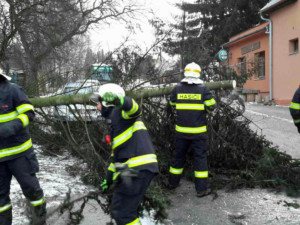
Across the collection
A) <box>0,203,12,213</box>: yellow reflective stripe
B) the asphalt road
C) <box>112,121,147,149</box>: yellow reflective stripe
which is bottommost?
the asphalt road

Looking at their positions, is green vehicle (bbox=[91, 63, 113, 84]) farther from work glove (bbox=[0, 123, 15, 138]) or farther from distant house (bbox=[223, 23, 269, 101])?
distant house (bbox=[223, 23, 269, 101])

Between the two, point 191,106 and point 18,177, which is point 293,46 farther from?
point 18,177

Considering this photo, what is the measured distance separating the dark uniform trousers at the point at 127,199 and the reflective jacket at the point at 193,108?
5.43 ft

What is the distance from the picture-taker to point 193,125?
4.11 meters

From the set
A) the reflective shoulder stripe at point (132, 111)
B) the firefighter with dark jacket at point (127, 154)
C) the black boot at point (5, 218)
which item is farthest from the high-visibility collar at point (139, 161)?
the black boot at point (5, 218)

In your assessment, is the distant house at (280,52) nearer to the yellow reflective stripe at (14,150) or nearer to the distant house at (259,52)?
the distant house at (259,52)

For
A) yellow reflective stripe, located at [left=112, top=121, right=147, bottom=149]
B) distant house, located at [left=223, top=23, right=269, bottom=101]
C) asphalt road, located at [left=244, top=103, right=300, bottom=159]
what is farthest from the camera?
distant house, located at [left=223, top=23, right=269, bottom=101]

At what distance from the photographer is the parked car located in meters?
4.43

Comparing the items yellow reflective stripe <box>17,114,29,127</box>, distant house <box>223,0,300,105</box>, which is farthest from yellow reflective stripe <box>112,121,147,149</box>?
distant house <box>223,0,300,105</box>

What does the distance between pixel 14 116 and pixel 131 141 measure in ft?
3.73

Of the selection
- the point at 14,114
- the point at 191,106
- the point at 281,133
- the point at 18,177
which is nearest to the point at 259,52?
the point at 281,133

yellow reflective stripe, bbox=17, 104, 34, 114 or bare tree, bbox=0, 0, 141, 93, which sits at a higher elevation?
bare tree, bbox=0, 0, 141, 93

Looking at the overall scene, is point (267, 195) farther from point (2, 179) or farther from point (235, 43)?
point (235, 43)

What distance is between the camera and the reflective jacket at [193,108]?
411 cm
